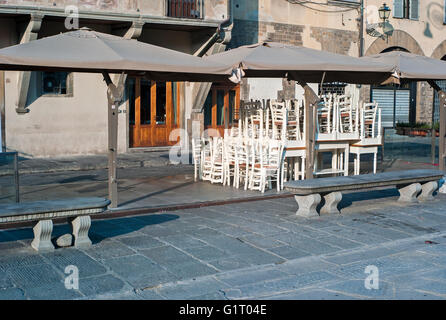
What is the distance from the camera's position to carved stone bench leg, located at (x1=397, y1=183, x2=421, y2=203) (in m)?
9.79

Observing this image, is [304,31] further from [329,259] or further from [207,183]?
[329,259]

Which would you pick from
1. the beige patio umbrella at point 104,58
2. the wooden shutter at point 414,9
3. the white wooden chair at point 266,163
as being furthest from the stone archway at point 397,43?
the beige patio umbrella at point 104,58

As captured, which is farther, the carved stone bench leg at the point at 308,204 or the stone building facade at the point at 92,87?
the stone building facade at the point at 92,87

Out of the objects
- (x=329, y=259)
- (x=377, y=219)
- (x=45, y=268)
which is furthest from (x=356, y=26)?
(x=45, y=268)

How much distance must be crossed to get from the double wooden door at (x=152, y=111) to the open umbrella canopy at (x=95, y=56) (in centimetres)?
821

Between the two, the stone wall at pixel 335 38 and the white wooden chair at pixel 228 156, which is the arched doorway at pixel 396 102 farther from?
the white wooden chair at pixel 228 156

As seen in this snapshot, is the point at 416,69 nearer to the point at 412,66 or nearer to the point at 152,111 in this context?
the point at 412,66

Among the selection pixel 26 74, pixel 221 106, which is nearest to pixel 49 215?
pixel 26 74

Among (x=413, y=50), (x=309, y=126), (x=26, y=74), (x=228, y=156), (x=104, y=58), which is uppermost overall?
(x=413, y=50)

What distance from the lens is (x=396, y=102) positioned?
24.8 metres

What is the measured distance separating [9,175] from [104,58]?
2.36 m

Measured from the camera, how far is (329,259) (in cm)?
639

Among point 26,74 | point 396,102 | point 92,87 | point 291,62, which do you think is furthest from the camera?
point 396,102

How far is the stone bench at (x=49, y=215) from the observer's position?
6238 mm
